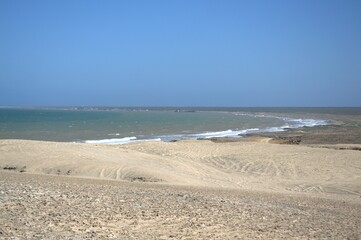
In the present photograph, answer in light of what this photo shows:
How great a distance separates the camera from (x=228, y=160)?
22.5m

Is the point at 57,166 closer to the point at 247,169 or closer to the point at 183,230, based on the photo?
the point at 247,169

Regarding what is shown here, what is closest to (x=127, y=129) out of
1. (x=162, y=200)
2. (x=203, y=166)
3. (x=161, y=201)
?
(x=203, y=166)

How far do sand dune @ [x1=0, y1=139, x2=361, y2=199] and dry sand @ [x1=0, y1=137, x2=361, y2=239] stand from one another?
0.16ft

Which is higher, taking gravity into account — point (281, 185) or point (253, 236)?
point (253, 236)

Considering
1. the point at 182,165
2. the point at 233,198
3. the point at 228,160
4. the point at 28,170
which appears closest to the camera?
the point at 233,198

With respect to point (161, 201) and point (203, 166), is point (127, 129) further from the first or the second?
point (161, 201)

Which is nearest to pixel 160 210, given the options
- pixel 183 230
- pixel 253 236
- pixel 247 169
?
pixel 183 230

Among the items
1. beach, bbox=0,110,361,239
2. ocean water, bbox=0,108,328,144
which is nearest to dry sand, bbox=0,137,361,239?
beach, bbox=0,110,361,239

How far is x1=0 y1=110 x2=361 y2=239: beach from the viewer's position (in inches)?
268

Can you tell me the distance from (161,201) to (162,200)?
0.15m

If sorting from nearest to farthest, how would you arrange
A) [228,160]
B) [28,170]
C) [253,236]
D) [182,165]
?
1. [253,236]
2. [28,170]
3. [182,165]
4. [228,160]

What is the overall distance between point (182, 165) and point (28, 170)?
7077 millimetres

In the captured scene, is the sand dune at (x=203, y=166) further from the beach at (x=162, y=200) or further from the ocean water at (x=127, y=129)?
the ocean water at (x=127, y=129)

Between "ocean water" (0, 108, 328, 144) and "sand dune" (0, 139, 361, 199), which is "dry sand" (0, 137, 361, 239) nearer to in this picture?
"sand dune" (0, 139, 361, 199)
